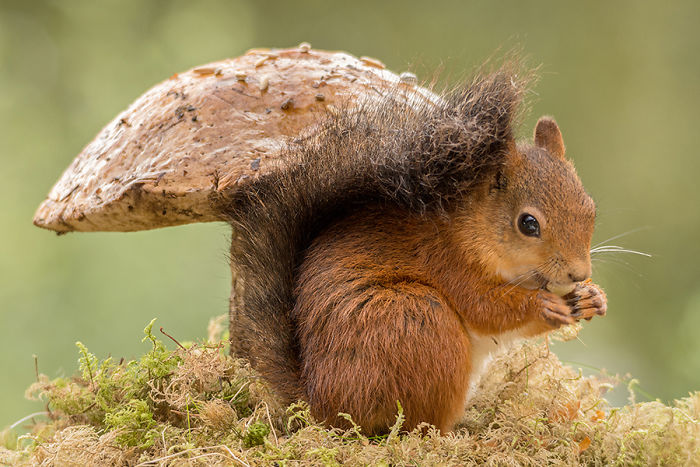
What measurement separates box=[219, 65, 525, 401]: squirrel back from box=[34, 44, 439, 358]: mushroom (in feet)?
0.40

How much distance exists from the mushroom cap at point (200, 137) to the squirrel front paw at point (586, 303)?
69cm

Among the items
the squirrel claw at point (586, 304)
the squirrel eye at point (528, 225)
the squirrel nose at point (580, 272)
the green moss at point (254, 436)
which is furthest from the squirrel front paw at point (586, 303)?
the green moss at point (254, 436)

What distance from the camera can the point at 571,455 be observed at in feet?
4.97

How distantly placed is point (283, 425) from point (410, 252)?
0.55 metres

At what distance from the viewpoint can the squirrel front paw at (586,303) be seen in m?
1.66

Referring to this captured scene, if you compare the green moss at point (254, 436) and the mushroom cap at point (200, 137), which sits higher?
the mushroom cap at point (200, 137)

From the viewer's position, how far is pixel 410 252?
1628 mm

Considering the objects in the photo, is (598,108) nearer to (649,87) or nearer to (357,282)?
(649,87)

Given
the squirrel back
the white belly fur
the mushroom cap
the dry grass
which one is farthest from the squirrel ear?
the dry grass

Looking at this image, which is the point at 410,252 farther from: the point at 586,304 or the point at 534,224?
the point at 586,304

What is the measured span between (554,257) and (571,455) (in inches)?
18.7

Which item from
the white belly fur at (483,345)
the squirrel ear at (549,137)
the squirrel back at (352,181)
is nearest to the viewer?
A: the squirrel back at (352,181)

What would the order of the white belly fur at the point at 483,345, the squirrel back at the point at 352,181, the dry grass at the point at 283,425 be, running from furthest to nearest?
the white belly fur at the point at 483,345
the squirrel back at the point at 352,181
the dry grass at the point at 283,425

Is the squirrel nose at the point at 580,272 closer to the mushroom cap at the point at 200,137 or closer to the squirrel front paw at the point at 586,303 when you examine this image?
the squirrel front paw at the point at 586,303
